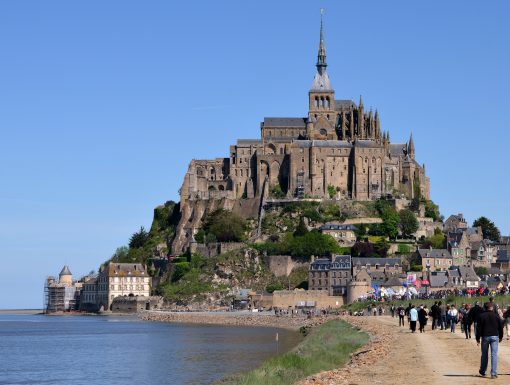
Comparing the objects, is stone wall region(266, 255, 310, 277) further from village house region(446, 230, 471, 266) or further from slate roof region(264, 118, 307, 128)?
slate roof region(264, 118, 307, 128)

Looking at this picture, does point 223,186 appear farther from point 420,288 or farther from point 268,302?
point 420,288

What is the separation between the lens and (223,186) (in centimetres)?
12612

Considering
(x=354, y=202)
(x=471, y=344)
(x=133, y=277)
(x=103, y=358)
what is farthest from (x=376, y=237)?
(x=471, y=344)

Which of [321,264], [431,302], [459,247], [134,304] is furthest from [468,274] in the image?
[134,304]

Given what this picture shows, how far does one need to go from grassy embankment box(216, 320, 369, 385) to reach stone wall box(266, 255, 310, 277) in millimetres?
62683

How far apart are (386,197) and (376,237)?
5.75 metres

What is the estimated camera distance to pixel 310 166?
121500 mm

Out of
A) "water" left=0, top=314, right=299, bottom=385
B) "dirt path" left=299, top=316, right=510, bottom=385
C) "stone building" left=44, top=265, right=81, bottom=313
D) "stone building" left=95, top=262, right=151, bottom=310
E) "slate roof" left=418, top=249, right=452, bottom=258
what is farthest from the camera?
"stone building" left=44, top=265, right=81, bottom=313

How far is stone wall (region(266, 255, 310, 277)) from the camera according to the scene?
369 ft

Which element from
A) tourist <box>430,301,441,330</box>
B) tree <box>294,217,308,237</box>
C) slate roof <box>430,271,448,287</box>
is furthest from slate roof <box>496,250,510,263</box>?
tourist <box>430,301,441,330</box>

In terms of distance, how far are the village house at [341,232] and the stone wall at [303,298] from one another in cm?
1084

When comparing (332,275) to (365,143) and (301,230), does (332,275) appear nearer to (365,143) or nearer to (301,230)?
(301,230)

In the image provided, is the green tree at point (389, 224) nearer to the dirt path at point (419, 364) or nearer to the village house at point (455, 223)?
the village house at point (455, 223)

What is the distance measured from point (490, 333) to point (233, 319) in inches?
3025
